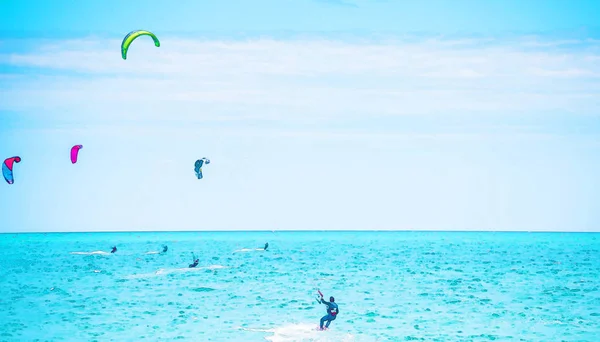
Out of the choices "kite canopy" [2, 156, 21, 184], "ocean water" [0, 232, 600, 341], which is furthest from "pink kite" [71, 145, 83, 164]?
"ocean water" [0, 232, 600, 341]

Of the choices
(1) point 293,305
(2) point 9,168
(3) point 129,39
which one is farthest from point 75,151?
(1) point 293,305

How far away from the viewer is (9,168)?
129 ft

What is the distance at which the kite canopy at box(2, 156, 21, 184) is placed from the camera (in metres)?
38.8

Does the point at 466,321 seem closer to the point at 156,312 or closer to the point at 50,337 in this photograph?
the point at 156,312

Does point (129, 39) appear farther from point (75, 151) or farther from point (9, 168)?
point (9, 168)

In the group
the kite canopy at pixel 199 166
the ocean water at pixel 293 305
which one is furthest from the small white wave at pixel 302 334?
the kite canopy at pixel 199 166

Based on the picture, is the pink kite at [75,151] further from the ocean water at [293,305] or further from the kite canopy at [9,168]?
the ocean water at [293,305]

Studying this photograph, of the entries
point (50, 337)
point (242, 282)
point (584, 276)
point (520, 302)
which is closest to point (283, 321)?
point (50, 337)

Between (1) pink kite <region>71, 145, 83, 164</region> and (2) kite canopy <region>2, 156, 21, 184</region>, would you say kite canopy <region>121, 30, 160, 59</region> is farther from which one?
(2) kite canopy <region>2, 156, 21, 184</region>

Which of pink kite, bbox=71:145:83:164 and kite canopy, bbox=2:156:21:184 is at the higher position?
pink kite, bbox=71:145:83:164

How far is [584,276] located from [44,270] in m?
44.9

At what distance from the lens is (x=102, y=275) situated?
202ft

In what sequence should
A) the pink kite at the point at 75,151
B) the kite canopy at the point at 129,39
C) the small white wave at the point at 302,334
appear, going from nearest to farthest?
the small white wave at the point at 302,334 < the kite canopy at the point at 129,39 < the pink kite at the point at 75,151

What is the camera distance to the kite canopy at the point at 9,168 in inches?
1528
